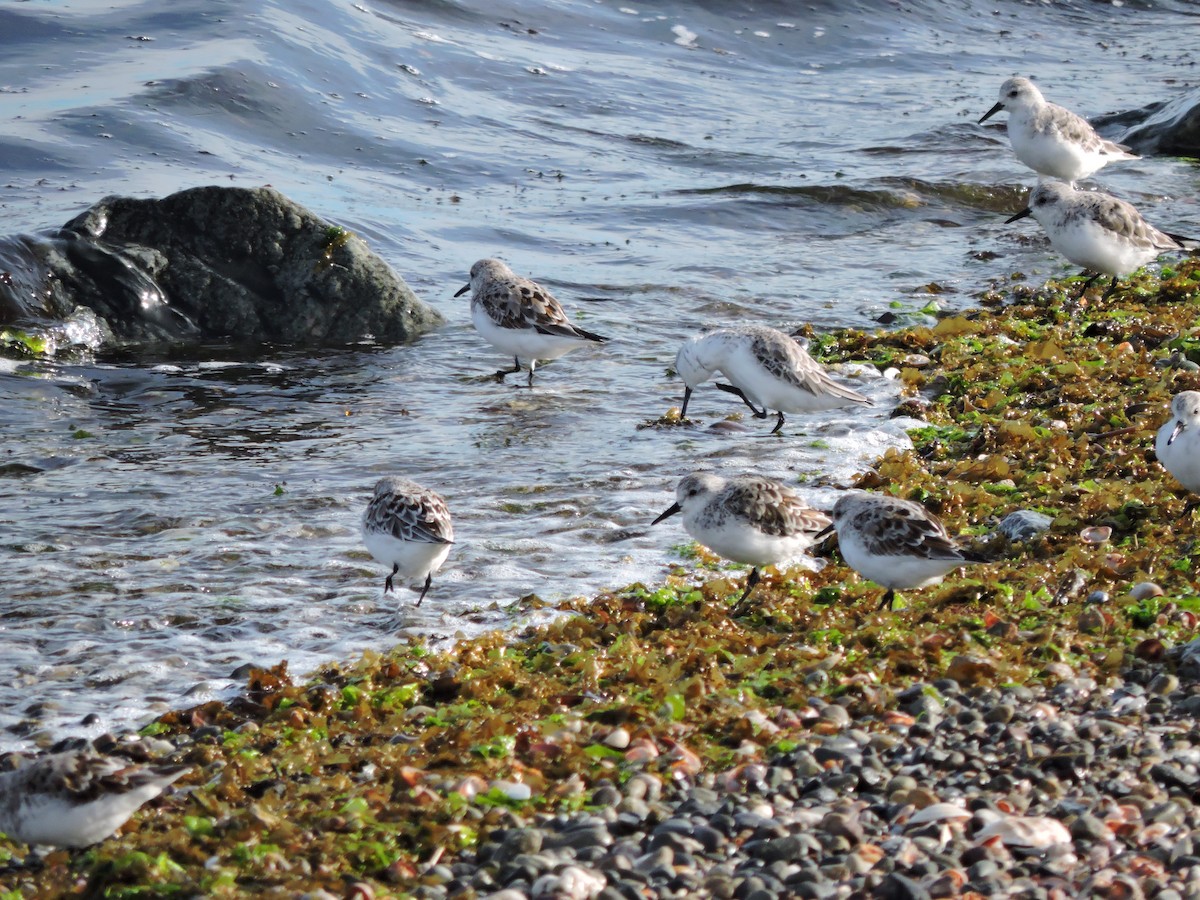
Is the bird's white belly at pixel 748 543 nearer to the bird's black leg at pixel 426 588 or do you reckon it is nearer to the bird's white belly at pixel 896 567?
the bird's white belly at pixel 896 567

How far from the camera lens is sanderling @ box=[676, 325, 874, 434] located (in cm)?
820

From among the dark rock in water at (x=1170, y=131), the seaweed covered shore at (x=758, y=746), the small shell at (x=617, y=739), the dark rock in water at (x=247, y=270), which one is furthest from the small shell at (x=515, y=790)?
the dark rock in water at (x=1170, y=131)

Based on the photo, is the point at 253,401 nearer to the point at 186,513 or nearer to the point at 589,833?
the point at 186,513

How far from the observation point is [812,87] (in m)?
20.4

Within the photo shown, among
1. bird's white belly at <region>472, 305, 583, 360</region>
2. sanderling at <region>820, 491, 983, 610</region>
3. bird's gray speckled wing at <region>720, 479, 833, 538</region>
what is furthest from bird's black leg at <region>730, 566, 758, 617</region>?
bird's white belly at <region>472, 305, 583, 360</region>

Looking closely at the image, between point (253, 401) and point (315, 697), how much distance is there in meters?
4.72

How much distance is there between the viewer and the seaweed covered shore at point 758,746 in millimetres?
3766

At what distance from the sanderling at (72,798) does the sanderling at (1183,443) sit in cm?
422

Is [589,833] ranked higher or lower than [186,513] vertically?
higher

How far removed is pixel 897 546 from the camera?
18.0 feet

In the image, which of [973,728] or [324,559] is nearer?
[973,728]

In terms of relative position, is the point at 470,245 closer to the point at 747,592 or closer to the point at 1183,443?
the point at 747,592

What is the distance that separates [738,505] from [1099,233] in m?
5.50

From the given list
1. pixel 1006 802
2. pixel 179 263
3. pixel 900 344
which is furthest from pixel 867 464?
pixel 179 263
